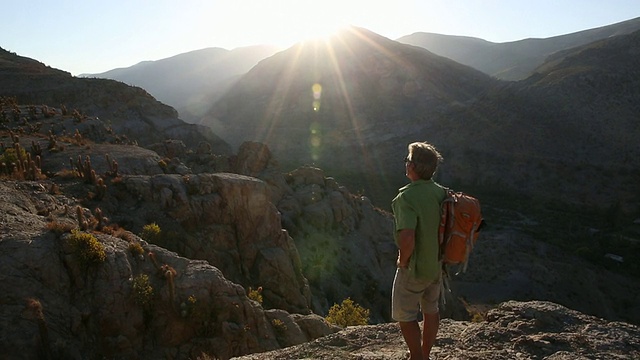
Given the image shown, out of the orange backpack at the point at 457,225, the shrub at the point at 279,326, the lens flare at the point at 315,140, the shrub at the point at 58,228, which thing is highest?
the orange backpack at the point at 457,225

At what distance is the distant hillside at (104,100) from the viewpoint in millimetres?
41594

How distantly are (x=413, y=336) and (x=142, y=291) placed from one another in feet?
23.5

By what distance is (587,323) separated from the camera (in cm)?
704

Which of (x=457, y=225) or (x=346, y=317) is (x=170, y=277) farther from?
(x=346, y=317)

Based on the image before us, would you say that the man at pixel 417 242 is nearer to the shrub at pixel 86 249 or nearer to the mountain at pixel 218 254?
the mountain at pixel 218 254

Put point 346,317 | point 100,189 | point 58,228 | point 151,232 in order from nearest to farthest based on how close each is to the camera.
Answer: point 58,228, point 151,232, point 100,189, point 346,317

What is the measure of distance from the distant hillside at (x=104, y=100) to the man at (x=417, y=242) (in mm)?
40150

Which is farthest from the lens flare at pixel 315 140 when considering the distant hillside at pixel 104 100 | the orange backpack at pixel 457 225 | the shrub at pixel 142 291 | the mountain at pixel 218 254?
the orange backpack at pixel 457 225

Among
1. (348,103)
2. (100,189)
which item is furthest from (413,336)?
(348,103)

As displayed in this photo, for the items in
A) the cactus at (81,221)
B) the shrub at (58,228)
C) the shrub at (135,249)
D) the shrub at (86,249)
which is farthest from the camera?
the cactus at (81,221)

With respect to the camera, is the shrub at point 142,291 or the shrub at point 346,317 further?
the shrub at point 346,317

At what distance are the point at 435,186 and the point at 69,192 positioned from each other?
13.9 meters

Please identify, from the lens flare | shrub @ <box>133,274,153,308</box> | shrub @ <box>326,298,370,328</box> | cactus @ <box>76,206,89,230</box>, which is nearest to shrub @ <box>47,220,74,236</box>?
cactus @ <box>76,206,89,230</box>

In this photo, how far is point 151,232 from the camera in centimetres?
1467
